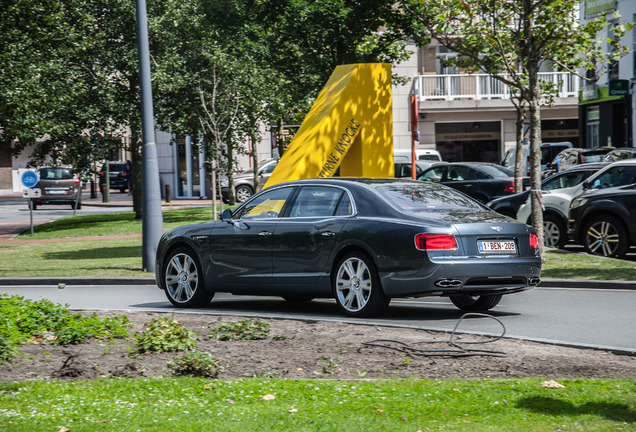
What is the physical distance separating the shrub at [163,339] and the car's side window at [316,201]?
3.06 m

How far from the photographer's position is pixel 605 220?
1619cm

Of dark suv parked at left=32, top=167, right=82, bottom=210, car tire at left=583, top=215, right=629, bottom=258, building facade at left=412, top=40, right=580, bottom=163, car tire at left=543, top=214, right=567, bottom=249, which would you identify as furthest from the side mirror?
building facade at left=412, top=40, right=580, bottom=163

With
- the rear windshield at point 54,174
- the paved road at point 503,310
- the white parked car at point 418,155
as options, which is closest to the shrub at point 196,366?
the paved road at point 503,310

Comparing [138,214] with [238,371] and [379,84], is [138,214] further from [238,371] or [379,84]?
[238,371]

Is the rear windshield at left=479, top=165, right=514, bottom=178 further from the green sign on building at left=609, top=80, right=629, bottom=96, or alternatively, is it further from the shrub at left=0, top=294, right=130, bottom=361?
the shrub at left=0, top=294, right=130, bottom=361

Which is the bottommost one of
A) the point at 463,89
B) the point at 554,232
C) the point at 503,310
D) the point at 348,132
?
the point at 503,310

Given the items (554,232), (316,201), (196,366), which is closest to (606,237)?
(554,232)

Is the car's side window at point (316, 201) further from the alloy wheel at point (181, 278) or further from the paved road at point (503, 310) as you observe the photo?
the alloy wheel at point (181, 278)

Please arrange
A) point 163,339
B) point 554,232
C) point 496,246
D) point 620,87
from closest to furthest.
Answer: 1. point 163,339
2. point 496,246
3. point 554,232
4. point 620,87

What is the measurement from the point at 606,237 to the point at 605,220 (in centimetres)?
33

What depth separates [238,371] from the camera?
6.46m

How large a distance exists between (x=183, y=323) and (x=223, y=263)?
1873 mm

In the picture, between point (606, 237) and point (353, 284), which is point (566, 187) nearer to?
point (606, 237)

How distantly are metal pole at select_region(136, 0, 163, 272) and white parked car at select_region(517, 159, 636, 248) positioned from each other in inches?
279
